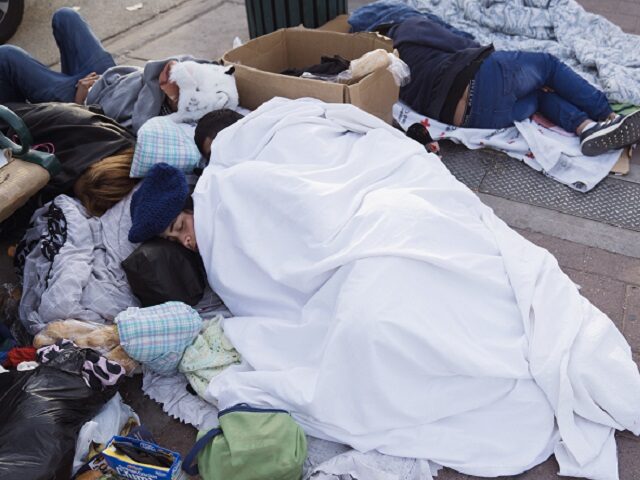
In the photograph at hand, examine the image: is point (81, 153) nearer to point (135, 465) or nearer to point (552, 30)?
point (135, 465)

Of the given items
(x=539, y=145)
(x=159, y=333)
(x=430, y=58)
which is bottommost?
(x=539, y=145)

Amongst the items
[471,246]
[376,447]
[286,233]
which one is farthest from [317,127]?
[376,447]

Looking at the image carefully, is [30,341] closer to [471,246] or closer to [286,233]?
[286,233]

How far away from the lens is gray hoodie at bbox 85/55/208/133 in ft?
9.69

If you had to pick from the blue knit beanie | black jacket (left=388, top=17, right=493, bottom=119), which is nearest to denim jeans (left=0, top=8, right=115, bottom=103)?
the blue knit beanie

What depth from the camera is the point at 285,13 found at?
3.55m

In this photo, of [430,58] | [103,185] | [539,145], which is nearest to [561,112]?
[539,145]

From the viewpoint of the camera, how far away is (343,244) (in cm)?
201

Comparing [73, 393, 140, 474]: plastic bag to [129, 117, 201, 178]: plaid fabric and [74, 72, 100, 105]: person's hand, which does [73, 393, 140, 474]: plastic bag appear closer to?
[129, 117, 201, 178]: plaid fabric

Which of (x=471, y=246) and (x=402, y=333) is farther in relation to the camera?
(x=471, y=246)

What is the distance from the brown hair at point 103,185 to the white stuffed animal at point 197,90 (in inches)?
18.5

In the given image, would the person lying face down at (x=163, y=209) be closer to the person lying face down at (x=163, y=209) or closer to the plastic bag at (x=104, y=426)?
the person lying face down at (x=163, y=209)

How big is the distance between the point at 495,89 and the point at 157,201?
1.98 metres

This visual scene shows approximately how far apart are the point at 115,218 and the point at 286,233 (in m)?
0.80
